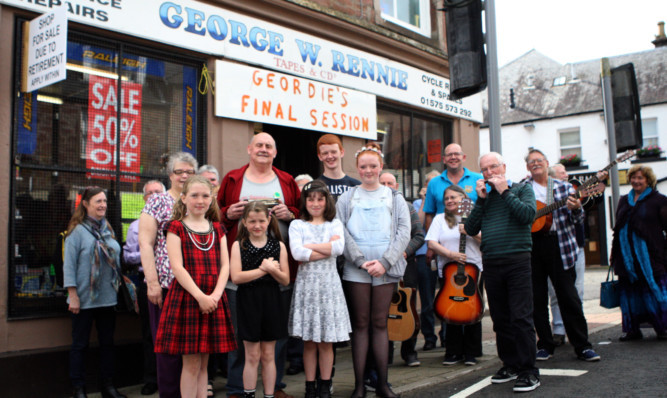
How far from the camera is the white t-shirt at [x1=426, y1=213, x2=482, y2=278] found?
20.0 feet

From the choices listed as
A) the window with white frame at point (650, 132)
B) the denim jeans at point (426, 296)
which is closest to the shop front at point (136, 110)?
the denim jeans at point (426, 296)

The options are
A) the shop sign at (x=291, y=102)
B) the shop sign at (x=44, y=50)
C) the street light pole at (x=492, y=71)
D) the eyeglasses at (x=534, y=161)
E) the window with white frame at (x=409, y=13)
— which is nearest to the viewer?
the shop sign at (x=44, y=50)

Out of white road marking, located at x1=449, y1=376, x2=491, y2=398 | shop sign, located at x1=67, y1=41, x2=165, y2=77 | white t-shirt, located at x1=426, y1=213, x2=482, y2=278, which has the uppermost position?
shop sign, located at x1=67, y1=41, x2=165, y2=77

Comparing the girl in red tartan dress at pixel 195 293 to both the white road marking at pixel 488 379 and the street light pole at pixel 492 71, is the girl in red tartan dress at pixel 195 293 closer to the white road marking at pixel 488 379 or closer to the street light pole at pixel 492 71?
the white road marking at pixel 488 379

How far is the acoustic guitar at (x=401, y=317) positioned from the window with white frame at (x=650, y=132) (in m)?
21.8

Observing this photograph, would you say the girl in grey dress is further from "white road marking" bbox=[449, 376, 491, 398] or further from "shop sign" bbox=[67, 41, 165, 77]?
"shop sign" bbox=[67, 41, 165, 77]

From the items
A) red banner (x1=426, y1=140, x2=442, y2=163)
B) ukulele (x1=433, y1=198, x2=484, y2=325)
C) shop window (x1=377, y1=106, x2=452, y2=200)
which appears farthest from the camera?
red banner (x1=426, y1=140, x2=442, y2=163)

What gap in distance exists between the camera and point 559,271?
6.02 metres

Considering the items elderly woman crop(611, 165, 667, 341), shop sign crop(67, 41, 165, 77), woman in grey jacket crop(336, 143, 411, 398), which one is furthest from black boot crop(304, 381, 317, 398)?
elderly woman crop(611, 165, 667, 341)

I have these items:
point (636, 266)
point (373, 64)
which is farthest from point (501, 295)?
point (373, 64)

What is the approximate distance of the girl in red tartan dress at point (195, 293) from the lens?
13.4 feet

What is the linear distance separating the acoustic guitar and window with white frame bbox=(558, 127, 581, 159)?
22254 millimetres

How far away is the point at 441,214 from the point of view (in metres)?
6.50

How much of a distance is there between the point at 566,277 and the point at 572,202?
30.1 inches
